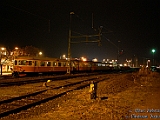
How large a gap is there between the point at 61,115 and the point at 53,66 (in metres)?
32.1

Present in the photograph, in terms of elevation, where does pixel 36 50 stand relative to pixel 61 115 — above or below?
above

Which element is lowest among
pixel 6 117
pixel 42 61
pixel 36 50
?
pixel 6 117

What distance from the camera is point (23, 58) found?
3603 cm

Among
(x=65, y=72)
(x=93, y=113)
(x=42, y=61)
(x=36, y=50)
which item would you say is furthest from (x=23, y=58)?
(x=36, y=50)

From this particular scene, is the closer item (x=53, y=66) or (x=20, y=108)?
(x=20, y=108)

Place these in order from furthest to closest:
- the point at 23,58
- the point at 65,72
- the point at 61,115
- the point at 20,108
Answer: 1. the point at 65,72
2. the point at 23,58
3. the point at 20,108
4. the point at 61,115

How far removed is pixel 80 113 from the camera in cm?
924

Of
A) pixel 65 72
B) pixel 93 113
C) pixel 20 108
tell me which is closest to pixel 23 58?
pixel 65 72

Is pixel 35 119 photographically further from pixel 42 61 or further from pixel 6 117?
pixel 42 61

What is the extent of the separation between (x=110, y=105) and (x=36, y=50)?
77.5 metres

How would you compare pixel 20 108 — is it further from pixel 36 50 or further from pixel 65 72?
pixel 36 50

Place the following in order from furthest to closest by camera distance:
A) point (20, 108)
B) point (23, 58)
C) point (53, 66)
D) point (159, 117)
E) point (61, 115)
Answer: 1. point (53, 66)
2. point (23, 58)
3. point (20, 108)
4. point (61, 115)
5. point (159, 117)

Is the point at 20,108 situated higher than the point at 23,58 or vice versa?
the point at 23,58

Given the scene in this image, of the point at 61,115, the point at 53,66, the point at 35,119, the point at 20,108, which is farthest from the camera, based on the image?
the point at 53,66
